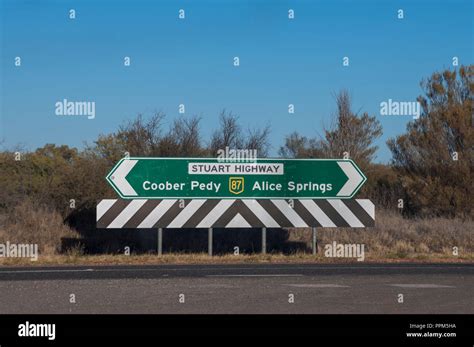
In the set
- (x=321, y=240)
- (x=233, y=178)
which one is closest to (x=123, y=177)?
(x=233, y=178)

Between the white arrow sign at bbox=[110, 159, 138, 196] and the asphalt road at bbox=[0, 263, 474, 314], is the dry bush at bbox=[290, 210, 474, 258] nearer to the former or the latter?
the asphalt road at bbox=[0, 263, 474, 314]

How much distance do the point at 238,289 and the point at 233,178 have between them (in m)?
9.01

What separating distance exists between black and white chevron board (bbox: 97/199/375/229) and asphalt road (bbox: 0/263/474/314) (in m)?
3.55

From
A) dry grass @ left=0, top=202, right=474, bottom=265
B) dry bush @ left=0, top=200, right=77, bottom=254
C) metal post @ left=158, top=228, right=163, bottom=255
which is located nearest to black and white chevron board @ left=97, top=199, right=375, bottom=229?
metal post @ left=158, top=228, right=163, bottom=255

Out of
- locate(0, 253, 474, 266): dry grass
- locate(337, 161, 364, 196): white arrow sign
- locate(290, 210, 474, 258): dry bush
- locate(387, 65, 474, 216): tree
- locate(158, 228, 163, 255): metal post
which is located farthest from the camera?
locate(387, 65, 474, 216): tree

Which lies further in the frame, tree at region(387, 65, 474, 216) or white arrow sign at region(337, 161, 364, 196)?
tree at region(387, 65, 474, 216)

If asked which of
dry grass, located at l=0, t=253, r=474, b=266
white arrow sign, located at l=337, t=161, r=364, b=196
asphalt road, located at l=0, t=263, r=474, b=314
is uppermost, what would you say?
white arrow sign, located at l=337, t=161, r=364, b=196

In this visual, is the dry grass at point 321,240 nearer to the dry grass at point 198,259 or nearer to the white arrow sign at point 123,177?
the dry grass at point 198,259

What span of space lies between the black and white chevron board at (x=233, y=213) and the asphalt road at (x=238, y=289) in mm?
3547

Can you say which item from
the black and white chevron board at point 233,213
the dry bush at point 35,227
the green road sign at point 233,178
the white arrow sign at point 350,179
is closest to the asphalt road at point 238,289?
the black and white chevron board at point 233,213

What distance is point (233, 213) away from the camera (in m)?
22.6

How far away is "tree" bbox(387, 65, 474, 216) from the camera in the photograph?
3516 centimetres

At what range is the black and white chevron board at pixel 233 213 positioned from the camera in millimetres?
22094
